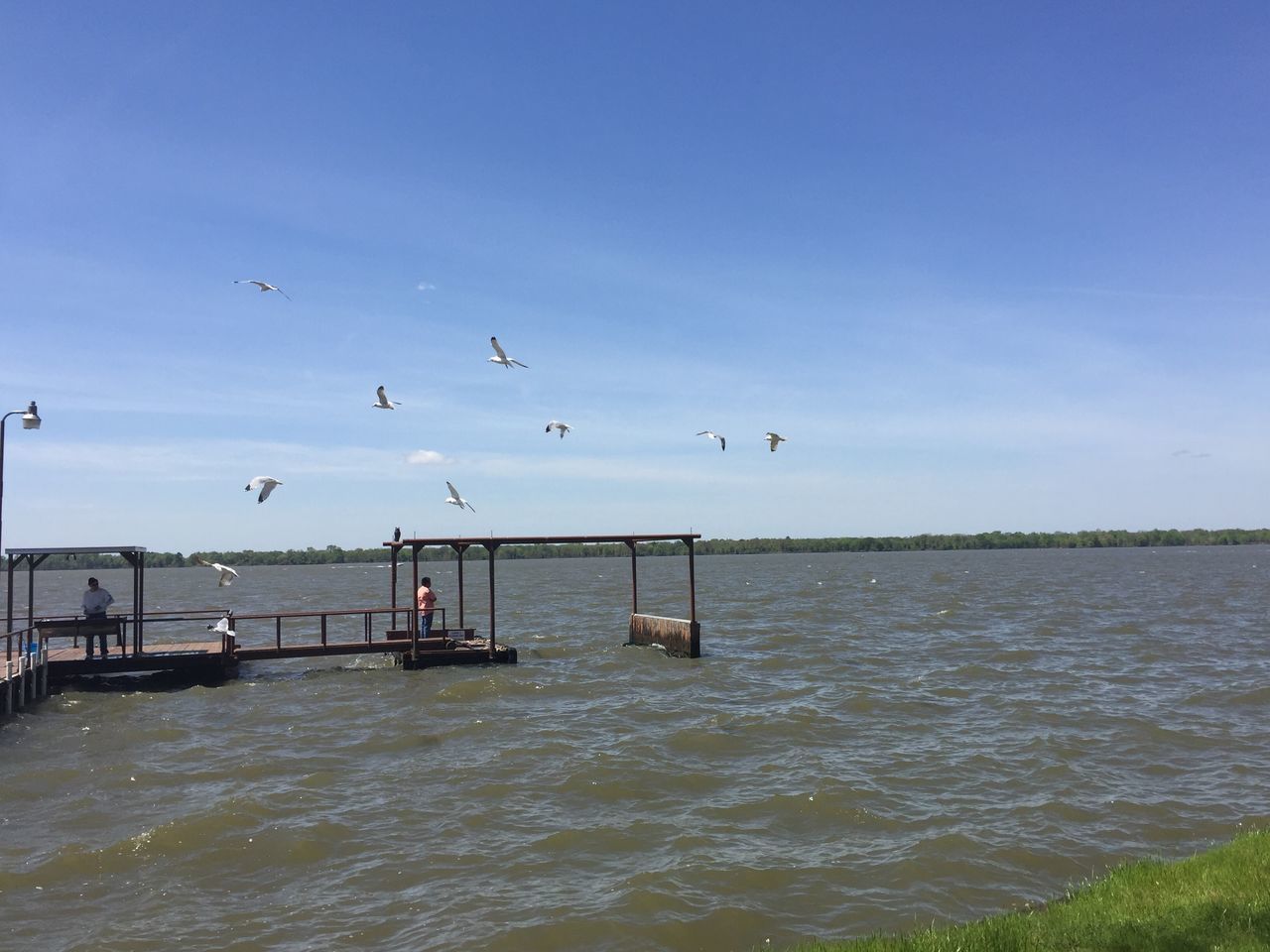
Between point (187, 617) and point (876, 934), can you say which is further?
point (187, 617)

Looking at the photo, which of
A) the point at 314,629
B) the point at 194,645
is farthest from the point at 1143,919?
the point at 314,629

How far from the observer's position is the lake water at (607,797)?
33.3 feet

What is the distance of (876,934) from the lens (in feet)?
28.0

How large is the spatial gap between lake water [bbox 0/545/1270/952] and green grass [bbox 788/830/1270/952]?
142 centimetres

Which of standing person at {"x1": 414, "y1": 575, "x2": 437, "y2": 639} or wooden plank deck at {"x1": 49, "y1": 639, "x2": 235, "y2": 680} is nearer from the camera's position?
wooden plank deck at {"x1": 49, "y1": 639, "x2": 235, "y2": 680}

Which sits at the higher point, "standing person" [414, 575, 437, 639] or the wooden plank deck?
"standing person" [414, 575, 437, 639]

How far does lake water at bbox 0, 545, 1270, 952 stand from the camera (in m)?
10.2

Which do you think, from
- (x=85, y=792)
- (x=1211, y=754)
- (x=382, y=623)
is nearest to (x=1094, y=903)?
(x=1211, y=754)

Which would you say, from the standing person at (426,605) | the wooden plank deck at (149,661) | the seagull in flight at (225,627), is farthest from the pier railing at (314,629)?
the seagull in flight at (225,627)

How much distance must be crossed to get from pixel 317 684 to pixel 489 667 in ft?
14.6

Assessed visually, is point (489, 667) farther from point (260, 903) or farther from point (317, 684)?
point (260, 903)

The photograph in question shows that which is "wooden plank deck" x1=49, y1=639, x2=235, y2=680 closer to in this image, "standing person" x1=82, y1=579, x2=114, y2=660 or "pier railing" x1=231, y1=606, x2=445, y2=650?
"standing person" x1=82, y1=579, x2=114, y2=660

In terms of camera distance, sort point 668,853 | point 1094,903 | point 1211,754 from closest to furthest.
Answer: point 1094,903 → point 668,853 → point 1211,754

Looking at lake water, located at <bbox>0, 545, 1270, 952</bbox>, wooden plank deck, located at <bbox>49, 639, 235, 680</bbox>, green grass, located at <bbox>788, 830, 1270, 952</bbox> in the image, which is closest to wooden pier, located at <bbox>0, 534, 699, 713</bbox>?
wooden plank deck, located at <bbox>49, 639, 235, 680</bbox>
